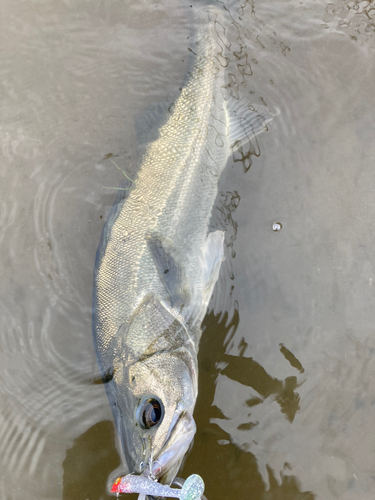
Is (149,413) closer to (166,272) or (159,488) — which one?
(159,488)

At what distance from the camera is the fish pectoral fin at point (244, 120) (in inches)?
128

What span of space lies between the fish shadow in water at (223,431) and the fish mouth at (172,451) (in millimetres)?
748

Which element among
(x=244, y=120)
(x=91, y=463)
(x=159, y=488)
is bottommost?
(x=91, y=463)

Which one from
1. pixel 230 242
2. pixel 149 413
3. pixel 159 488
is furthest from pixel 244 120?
pixel 159 488

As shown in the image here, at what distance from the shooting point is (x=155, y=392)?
2307 mm

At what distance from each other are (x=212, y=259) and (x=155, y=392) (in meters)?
1.20

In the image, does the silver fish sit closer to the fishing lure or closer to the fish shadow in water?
the fishing lure

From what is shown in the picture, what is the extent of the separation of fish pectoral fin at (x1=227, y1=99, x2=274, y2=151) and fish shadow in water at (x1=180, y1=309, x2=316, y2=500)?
1610 millimetres

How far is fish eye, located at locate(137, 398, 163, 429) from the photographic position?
2.25 meters

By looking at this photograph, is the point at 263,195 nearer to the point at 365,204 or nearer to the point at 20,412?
the point at 365,204

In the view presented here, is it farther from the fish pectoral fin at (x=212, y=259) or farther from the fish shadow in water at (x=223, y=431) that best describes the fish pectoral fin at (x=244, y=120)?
the fish shadow in water at (x=223, y=431)

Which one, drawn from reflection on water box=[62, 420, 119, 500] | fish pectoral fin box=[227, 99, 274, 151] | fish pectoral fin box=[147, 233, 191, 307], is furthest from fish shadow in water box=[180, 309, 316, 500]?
fish pectoral fin box=[227, 99, 274, 151]

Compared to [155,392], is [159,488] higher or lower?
lower

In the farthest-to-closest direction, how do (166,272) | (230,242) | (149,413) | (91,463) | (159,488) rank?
(230,242) → (91,463) → (166,272) → (149,413) → (159,488)
